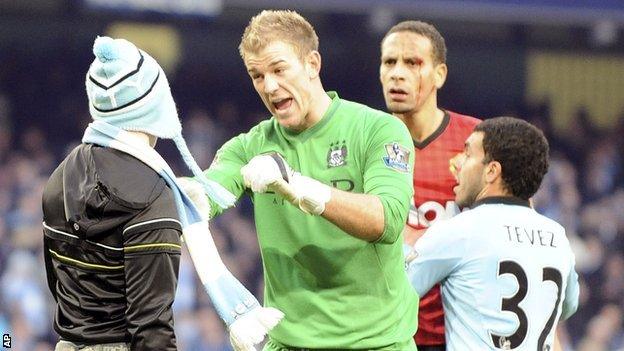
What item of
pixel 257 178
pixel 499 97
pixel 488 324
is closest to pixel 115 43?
pixel 257 178

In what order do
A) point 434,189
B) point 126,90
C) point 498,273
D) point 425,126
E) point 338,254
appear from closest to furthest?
point 126,90
point 338,254
point 498,273
point 434,189
point 425,126

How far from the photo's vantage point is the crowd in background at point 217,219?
9.71 metres

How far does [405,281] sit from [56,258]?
1.13 meters

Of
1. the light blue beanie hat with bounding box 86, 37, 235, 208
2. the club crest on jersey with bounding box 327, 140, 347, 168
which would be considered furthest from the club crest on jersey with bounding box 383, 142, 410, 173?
the light blue beanie hat with bounding box 86, 37, 235, 208

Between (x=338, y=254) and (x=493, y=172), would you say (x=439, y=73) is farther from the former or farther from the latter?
(x=338, y=254)

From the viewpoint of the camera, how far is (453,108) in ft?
49.4

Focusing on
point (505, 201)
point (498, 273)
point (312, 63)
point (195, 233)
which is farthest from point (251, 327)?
point (505, 201)

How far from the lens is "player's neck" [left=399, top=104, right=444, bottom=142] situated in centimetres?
481

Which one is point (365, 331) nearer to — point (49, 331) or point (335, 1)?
point (49, 331)

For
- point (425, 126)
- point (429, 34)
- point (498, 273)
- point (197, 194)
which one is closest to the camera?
point (197, 194)

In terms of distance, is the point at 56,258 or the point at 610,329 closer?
the point at 56,258

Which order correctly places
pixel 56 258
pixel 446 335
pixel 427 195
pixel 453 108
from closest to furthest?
1. pixel 56 258
2. pixel 446 335
3. pixel 427 195
4. pixel 453 108

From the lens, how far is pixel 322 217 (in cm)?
355

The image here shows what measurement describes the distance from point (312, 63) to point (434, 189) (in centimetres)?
113
